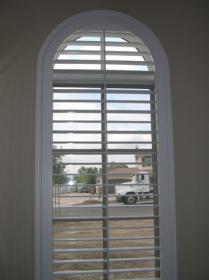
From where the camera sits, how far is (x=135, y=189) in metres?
1.96

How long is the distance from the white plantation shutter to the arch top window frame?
0.14ft

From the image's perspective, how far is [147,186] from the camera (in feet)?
6.44

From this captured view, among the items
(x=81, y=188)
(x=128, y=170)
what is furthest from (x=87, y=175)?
(x=128, y=170)

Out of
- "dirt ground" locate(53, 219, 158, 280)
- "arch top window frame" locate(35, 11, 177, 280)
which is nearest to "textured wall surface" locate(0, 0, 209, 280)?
"arch top window frame" locate(35, 11, 177, 280)

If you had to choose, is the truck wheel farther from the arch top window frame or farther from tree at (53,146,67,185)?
tree at (53,146,67,185)

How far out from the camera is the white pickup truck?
1.93 meters

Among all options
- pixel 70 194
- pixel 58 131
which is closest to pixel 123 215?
pixel 70 194

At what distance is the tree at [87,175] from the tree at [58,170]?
7 cm

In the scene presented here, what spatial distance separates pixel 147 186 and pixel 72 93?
0.67m
